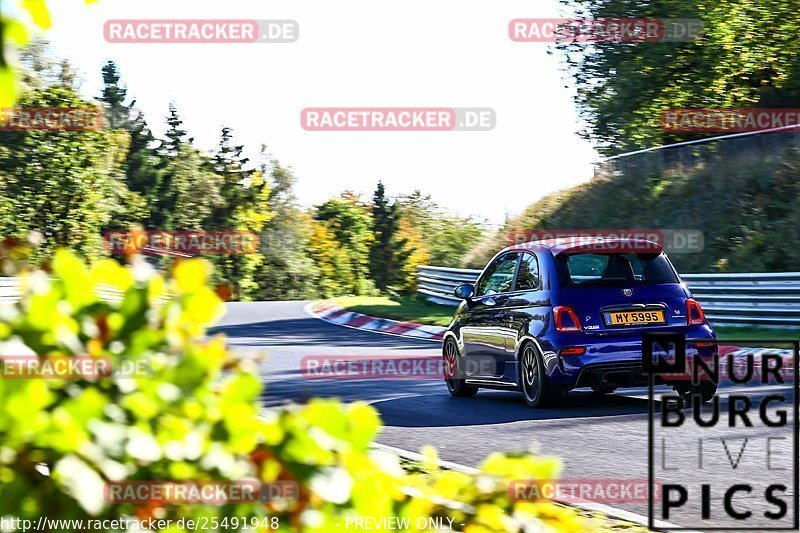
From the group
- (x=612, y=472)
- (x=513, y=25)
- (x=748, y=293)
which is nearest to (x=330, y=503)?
(x=612, y=472)

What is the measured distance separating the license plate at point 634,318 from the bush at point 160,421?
833cm

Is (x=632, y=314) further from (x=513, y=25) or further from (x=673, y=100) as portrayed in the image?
(x=673, y=100)

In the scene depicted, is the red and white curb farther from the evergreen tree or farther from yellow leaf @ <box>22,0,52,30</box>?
the evergreen tree

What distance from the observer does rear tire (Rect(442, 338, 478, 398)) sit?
12.4m

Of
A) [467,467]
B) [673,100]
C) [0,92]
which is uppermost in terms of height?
[673,100]

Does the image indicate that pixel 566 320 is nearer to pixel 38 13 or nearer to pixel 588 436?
pixel 588 436

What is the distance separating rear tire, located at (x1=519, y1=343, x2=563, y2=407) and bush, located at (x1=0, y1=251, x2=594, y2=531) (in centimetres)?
841

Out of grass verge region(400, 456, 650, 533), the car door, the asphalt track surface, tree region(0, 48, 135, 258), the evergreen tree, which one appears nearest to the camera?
grass verge region(400, 456, 650, 533)

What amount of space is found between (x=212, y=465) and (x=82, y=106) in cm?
5073

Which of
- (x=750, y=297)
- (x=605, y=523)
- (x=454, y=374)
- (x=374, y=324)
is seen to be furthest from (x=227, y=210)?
(x=605, y=523)

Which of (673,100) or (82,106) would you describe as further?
(82,106)

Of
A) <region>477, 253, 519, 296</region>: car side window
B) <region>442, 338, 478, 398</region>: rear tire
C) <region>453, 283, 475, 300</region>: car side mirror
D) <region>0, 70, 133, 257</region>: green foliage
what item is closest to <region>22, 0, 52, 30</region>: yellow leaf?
<region>477, 253, 519, 296</region>: car side window

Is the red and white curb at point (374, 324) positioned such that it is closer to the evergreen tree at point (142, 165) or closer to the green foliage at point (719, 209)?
the green foliage at point (719, 209)

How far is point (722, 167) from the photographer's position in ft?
88.0
